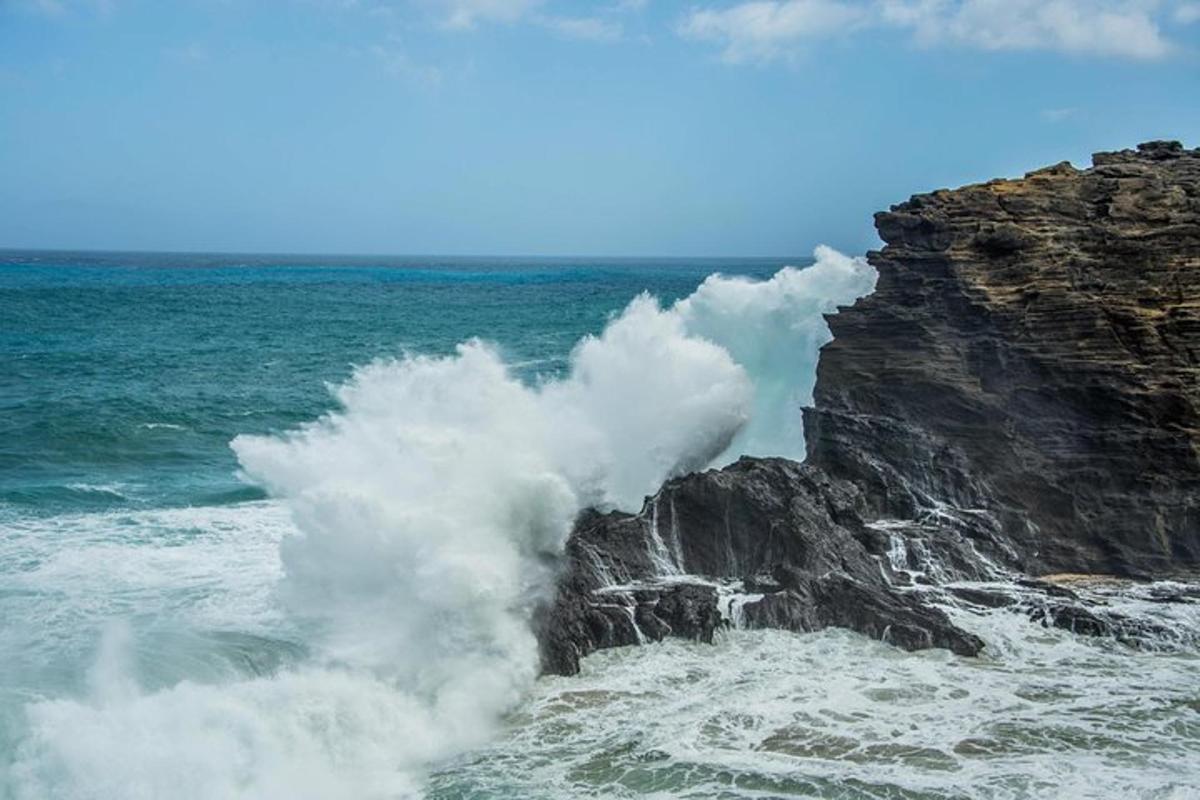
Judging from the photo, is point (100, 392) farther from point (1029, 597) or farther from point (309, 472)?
point (1029, 597)

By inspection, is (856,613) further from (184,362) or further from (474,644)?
(184,362)

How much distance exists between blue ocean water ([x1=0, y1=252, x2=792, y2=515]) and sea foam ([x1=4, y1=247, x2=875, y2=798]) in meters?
4.45

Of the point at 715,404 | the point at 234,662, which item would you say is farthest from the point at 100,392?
the point at 234,662

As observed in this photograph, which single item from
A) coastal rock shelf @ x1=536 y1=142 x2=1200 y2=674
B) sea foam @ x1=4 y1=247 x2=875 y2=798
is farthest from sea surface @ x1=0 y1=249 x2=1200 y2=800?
coastal rock shelf @ x1=536 y1=142 x2=1200 y2=674

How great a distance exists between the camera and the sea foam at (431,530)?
11344 millimetres

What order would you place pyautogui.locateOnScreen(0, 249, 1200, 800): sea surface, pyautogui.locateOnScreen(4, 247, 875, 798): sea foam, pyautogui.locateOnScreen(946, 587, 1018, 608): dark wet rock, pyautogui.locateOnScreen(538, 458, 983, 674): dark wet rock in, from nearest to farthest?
pyautogui.locateOnScreen(0, 249, 1200, 800): sea surface, pyautogui.locateOnScreen(4, 247, 875, 798): sea foam, pyautogui.locateOnScreen(538, 458, 983, 674): dark wet rock, pyautogui.locateOnScreen(946, 587, 1018, 608): dark wet rock

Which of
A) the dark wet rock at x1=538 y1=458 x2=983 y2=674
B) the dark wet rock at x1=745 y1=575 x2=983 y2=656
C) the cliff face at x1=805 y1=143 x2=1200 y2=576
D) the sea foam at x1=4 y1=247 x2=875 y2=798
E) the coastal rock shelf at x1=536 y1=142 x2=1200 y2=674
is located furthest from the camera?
the cliff face at x1=805 y1=143 x2=1200 y2=576

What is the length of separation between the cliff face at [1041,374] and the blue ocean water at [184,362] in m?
11.0

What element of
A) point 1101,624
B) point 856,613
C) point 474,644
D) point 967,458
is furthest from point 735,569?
point 1101,624

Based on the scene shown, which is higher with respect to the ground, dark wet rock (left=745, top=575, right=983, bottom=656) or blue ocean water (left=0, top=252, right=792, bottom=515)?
blue ocean water (left=0, top=252, right=792, bottom=515)

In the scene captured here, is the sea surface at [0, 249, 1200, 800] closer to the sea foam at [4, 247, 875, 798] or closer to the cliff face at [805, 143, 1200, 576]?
the sea foam at [4, 247, 875, 798]

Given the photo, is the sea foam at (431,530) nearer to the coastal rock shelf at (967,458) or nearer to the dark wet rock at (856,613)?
the coastal rock shelf at (967,458)

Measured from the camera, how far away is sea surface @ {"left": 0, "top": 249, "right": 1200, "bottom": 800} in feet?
36.7

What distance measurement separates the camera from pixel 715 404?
20.6m
